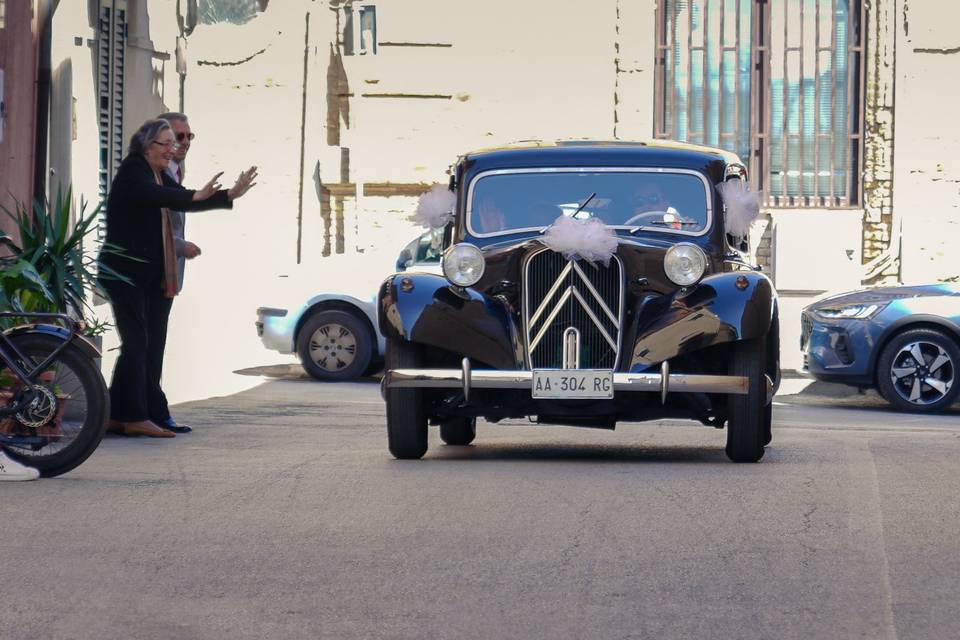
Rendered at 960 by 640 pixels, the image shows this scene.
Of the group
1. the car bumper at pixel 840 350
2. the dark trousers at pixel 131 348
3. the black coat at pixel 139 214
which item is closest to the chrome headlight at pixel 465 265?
the black coat at pixel 139 214

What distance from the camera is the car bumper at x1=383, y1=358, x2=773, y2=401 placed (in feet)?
32.6

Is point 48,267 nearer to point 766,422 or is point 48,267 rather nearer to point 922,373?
point 766,422

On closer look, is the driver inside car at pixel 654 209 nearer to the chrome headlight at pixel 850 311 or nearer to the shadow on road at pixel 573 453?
the shadow on road at pixel 573 453

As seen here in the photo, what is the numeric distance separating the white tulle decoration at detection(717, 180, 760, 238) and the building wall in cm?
734

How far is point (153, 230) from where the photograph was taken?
12.3m

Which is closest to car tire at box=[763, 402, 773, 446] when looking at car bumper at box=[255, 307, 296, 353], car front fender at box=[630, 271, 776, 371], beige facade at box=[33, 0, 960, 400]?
car front fender at box=[630, 271, 776, 371]

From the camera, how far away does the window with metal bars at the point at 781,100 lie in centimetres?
2675

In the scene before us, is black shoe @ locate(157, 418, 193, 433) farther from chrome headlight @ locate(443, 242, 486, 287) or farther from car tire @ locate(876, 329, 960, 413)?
car tire @ locate(876, 329, 960, 413)

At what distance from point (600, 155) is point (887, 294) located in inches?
239

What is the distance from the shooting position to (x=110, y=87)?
19953mm

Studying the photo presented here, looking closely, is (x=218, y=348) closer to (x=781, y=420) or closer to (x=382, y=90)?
(x=382, y=90)

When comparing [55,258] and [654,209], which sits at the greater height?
[654,209]

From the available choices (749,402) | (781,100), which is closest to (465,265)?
(749,402)

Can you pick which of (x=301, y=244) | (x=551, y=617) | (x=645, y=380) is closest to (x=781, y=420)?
(x=645, y=380)
